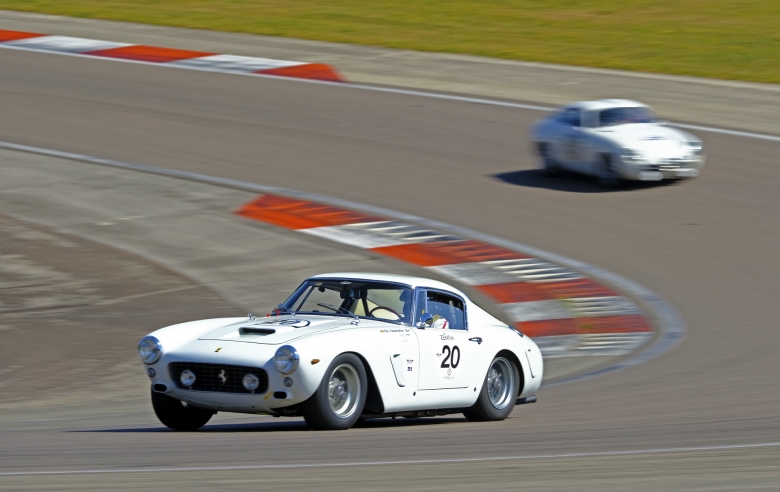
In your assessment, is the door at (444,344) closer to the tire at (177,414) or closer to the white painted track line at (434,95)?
the tire at (177,414)

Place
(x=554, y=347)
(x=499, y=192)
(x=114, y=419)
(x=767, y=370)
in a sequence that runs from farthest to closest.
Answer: (x=499, y=192) < (x=554, y=347) < (x=767, y=370) < (x=114, y=419)

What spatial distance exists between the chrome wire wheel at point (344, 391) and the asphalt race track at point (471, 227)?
0.21m

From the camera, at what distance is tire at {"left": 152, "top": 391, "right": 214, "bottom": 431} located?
755cm

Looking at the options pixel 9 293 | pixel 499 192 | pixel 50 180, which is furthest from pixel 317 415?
pixel 50 180

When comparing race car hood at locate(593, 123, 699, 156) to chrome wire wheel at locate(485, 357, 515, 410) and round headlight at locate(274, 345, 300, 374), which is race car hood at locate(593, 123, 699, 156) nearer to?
chrome wire wheel at locate(485, 357, 515, 410)

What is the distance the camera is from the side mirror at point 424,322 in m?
8.18

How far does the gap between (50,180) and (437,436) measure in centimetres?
1392

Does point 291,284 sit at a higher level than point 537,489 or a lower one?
lower

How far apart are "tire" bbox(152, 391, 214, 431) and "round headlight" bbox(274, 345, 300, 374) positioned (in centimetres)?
77

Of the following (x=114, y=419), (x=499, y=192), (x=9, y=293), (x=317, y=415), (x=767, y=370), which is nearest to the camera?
(x=317, y=415)

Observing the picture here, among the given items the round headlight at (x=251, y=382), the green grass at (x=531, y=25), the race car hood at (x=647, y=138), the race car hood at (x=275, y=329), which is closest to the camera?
the round headlight at (x=251, y=382)

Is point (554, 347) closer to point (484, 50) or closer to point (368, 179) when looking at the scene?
point (368, 179)

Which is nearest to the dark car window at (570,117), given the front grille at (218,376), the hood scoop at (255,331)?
the hood scoop at (255,331)

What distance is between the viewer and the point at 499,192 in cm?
1938
